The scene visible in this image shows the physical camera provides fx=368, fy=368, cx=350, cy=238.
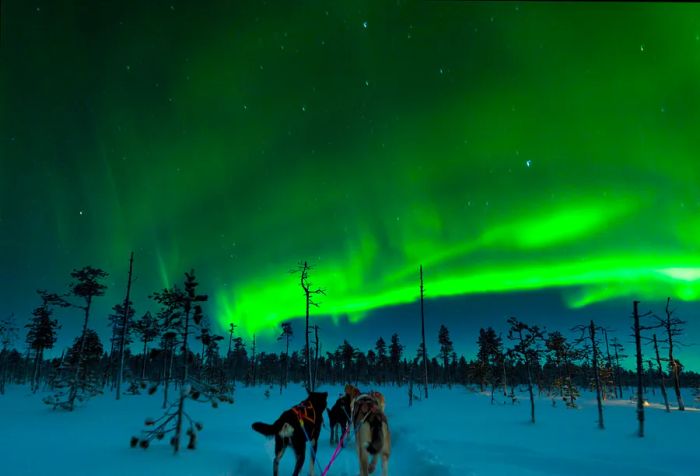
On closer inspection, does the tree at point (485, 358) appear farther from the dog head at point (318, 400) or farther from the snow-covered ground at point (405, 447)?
the dog head at point (318, 400)

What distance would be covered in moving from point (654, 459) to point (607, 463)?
3.77m

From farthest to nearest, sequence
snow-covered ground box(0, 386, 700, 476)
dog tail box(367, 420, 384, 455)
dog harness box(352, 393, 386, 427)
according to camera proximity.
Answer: snow-covered ground box(0, 386, 700, 476) < dog harness box(352, 393, 386, 427) < dog tail box(367, 420, 384, 455)

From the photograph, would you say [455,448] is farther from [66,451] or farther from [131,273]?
[131,273]

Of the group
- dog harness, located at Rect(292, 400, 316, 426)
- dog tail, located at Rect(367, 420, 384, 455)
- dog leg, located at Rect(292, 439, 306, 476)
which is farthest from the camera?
dog harness, located at Rect(292, 400, 316, 426)

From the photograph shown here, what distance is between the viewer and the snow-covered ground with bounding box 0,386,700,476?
33.4 ft

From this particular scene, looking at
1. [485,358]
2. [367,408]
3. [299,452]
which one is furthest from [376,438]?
[485,358]

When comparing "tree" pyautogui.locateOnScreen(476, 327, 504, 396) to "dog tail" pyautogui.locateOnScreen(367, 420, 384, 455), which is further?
"tree" pyautogui.locateOnScreen(476, 327, 504, 396)

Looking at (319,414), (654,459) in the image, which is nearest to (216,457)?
(319,414)

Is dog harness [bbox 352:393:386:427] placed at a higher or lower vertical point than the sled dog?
higher

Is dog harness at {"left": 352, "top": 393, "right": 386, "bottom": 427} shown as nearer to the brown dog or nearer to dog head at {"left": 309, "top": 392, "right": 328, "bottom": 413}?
the brown dog

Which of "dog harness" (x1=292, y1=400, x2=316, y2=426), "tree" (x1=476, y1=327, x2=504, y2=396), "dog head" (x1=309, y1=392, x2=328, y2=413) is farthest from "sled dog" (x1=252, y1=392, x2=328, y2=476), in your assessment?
"tree" (x1=476, y1=327, x2=504, y2=396)

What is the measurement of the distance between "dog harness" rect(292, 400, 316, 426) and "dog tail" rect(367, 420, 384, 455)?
1787 millimetres

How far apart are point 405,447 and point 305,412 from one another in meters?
8.01

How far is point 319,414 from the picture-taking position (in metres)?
10.7
